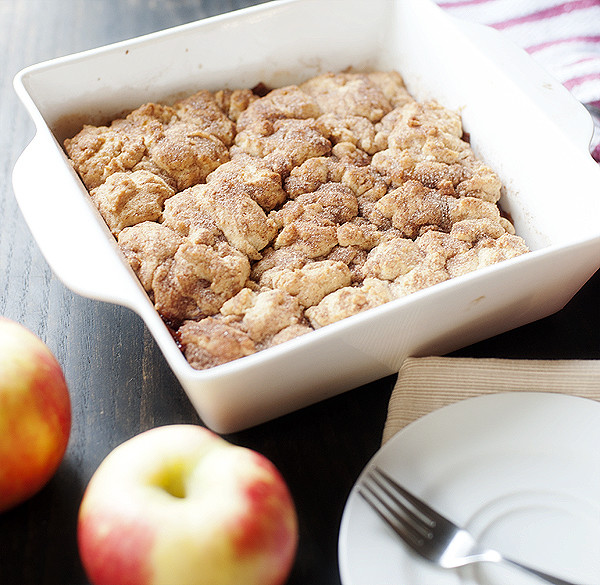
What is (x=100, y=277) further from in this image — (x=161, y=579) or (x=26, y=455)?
(x=161, y=579)

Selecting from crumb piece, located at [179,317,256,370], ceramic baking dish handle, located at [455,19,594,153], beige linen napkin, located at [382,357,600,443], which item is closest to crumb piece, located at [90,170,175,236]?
crumb piece, located at [179,317,256,370]

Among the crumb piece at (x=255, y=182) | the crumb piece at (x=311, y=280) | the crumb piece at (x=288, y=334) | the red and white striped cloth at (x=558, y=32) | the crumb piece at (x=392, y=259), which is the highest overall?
the red and white striped cloth at (x=558, y=32)

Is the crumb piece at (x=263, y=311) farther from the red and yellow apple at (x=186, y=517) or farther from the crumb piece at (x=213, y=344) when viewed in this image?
the red and yellow apple at (x=186, y=517)

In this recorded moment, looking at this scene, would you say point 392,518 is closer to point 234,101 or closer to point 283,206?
point 283,206

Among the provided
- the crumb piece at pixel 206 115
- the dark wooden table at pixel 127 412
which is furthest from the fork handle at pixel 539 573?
the crumb piece at pixel 206 115

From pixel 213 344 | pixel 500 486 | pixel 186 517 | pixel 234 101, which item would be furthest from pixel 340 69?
pixel 186 517

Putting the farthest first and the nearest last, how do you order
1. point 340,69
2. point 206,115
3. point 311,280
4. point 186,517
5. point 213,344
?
point 340,69 → point 206,115 → point 311,280 → point 213,344 → point 186,517
